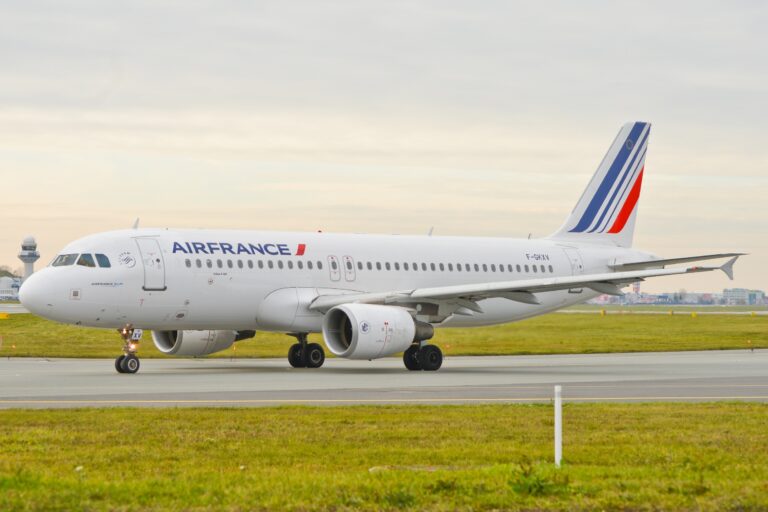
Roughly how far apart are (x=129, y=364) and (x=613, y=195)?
21.7 meters

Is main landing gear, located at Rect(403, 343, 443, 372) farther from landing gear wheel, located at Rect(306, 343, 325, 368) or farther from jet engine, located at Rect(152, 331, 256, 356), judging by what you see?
jet engine, located at Rect(152, 331, 256, 356)

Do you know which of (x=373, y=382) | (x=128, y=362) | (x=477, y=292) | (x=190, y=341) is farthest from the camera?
(x=190, y=341)

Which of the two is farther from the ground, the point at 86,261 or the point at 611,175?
the point at 611,175

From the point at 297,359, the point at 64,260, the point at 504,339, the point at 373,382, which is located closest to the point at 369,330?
the point at 373,382

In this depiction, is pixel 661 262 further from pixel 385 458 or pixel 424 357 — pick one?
pixel 385 458

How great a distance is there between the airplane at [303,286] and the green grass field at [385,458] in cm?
1351

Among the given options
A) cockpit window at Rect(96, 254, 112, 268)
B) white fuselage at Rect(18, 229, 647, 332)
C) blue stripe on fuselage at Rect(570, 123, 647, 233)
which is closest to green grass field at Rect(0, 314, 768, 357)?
blue stripe on fuselage at Rect(570, 123, 647, 233)

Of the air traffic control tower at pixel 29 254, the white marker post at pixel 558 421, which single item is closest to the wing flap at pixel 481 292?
the white marker post at pixel 558 421

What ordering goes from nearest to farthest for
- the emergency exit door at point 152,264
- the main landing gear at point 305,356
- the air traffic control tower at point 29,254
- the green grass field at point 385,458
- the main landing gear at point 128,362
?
the green grass field at point 385,458, the main landing gear at point 128,362, the emergency exit door at point 152,264, the main landing gear at point 305,356, the air traffic control tower at point 29,254

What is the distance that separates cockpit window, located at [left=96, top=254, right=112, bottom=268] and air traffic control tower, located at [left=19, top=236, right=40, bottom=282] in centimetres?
12586

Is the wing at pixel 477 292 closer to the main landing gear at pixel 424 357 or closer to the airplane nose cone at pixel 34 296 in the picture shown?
the main landing gear at pixel 424 357

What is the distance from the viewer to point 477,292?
118 ft

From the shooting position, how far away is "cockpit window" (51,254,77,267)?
3366cm

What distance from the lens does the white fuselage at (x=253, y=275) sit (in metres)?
33.3
